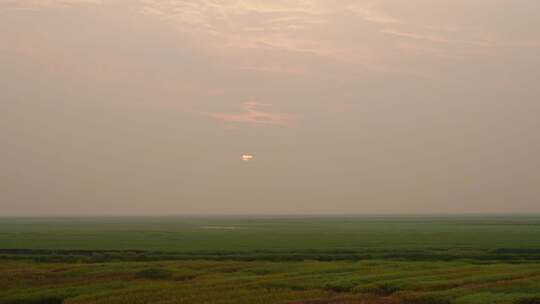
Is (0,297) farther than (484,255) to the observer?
No

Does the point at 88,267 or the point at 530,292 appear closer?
the point at 530,292

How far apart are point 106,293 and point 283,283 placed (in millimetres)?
10526

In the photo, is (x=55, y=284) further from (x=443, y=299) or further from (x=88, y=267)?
(x=443, y=299)

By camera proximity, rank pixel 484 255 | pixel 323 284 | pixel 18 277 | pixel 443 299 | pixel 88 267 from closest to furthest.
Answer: pixel 443 299 → pixel 323 284 → pixel 18 277 → pixel 88 267 → pixel 484 255

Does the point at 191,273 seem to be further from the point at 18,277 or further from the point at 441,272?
the point at 441,272

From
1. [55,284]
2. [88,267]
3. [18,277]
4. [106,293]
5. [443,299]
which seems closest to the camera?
[443,299]

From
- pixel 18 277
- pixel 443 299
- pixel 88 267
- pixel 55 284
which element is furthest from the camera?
pixel 88 267

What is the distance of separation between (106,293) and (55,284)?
740 centimetres

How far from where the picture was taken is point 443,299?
30.2 metres

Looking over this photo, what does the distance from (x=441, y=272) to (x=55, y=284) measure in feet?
85.1

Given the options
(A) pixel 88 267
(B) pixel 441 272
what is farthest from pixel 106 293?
(B) pixel 441 272

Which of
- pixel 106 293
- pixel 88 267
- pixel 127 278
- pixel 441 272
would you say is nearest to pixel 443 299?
pixel 441 272

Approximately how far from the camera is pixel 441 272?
4112cm

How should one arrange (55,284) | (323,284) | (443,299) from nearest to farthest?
(443,299) → (323,284) → (55,284)
